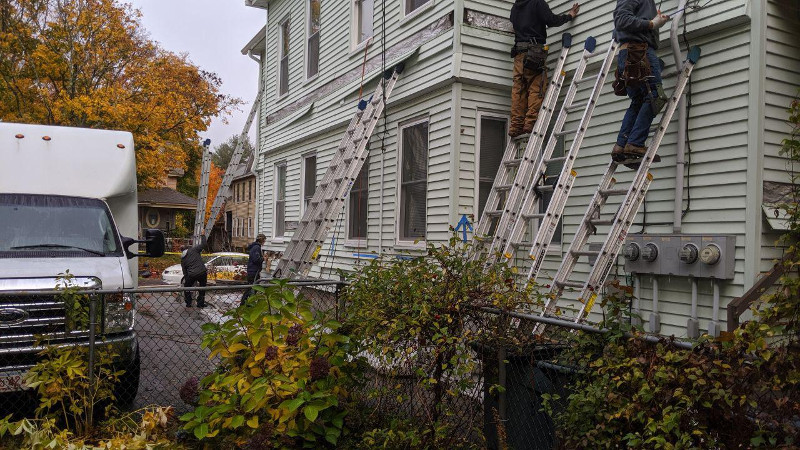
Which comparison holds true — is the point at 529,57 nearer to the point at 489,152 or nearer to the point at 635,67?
the point at 489,152

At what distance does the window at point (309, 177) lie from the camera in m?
13.5

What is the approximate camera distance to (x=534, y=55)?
7969mm

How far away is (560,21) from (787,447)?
6.59 metres

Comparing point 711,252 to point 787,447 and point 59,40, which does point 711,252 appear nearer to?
point 787,447

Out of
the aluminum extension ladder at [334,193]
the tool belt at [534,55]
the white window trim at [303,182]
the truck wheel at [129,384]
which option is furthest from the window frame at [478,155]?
the white window trim at [303,182]

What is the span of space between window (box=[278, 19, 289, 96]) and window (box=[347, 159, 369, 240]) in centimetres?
473

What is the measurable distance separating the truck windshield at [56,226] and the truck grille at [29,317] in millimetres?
975

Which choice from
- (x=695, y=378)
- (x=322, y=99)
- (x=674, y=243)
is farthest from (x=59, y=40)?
(x=695, y=378)

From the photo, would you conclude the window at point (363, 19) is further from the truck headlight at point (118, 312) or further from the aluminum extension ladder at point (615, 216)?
the truck headlight at point (118, 312)

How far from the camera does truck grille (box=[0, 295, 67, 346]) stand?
5.41 meters

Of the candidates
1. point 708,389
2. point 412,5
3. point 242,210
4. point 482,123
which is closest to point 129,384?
point 708,389

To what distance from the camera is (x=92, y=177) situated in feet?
24.7

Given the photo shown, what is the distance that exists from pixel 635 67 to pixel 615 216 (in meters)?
1.50

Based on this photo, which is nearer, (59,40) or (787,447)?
(787,447)
